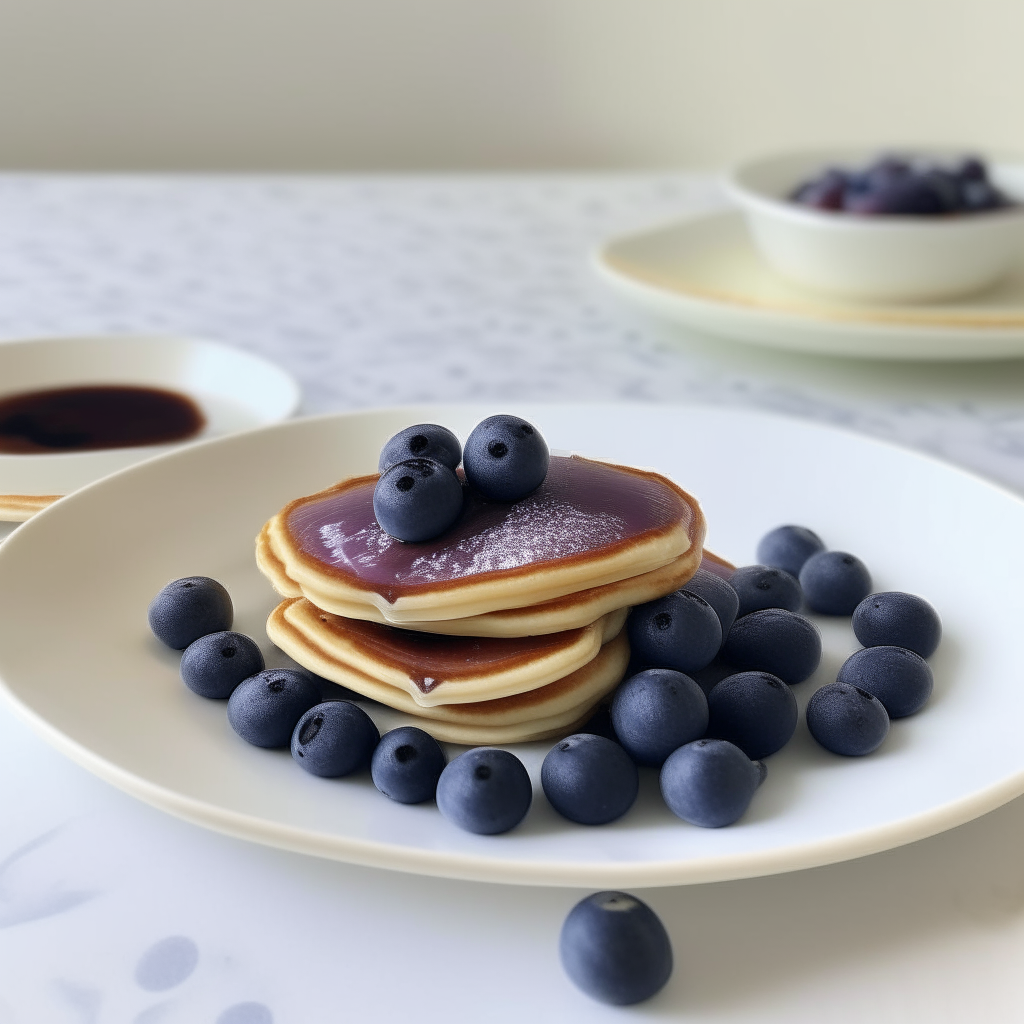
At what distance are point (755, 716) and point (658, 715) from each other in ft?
0.24

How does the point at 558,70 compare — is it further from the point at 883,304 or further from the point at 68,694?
the point at 68,694

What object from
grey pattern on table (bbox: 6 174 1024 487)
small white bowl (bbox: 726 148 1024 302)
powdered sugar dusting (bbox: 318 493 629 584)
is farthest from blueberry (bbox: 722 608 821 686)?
small white bowl (bbox: 726 148 1024 302)

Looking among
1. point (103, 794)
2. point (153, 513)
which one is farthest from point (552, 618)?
point (153, 513)

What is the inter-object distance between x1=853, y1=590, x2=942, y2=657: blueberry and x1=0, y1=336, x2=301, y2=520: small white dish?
68cm

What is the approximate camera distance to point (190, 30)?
3766 millimetres

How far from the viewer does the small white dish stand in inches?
53.7

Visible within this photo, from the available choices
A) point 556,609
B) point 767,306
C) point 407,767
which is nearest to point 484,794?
point 407,767

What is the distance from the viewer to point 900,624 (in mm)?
885

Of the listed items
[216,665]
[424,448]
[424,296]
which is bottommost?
[424,296]

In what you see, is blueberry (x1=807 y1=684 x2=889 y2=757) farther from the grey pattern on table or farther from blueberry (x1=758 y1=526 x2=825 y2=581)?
the grey pattern on table

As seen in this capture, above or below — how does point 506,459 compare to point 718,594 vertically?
above

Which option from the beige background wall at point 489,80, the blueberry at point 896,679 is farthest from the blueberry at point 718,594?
the beige background wall at point 489,80

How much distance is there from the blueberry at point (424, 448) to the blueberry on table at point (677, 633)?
193mm

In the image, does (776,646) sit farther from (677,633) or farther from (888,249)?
(888,249)
